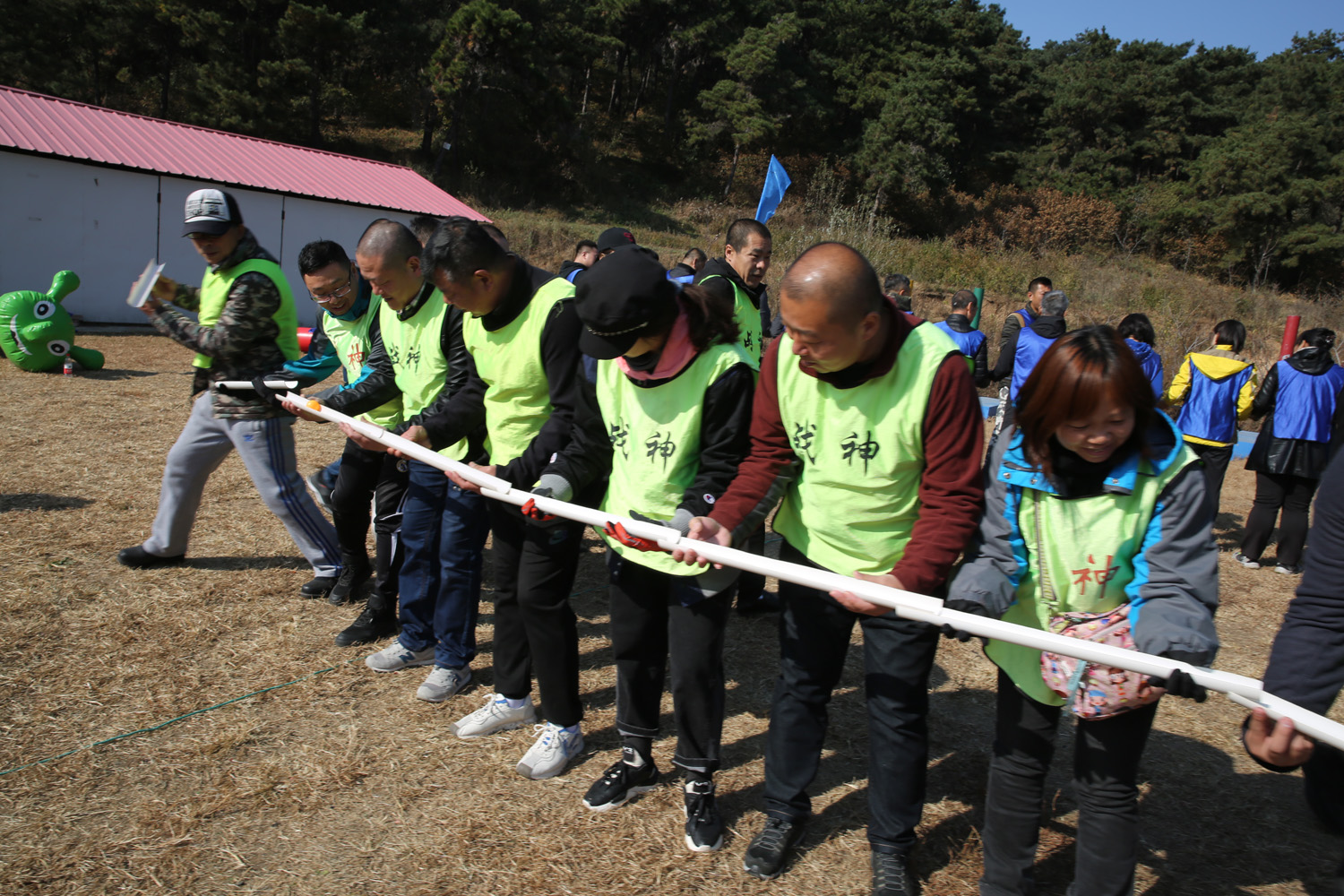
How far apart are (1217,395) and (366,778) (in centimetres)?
683

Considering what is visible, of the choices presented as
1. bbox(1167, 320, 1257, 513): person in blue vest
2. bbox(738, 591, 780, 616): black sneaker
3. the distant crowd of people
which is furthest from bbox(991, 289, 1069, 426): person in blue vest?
the distant crowd of people

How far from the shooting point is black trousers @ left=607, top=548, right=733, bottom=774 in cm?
275

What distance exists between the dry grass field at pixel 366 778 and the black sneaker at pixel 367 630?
100mm

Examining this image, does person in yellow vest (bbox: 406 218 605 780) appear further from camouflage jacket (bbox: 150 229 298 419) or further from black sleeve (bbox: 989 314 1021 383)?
black sleeve (bbox: 989 314 1021 383)

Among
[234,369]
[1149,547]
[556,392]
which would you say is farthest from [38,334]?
[1149,547]

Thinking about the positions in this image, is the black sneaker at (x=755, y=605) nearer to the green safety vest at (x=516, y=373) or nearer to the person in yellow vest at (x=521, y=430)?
the person in yellow vest at (x=521, y=430)

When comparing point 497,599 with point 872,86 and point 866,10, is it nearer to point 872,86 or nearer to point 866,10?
point 872,86

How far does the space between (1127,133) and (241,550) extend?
5467 cm

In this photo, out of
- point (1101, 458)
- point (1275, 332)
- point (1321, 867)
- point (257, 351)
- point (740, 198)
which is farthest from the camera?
point (740, 198)

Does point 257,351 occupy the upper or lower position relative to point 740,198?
lower

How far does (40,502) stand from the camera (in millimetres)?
5766

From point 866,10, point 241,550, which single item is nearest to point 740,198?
point 866,10

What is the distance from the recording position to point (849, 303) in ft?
7.39

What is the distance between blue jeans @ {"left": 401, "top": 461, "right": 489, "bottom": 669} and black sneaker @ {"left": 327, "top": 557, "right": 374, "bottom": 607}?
0.88 m
